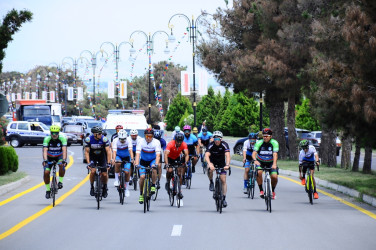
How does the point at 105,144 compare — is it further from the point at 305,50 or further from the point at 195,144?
the point at 305,50

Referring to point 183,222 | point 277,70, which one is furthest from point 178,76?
point 183,222

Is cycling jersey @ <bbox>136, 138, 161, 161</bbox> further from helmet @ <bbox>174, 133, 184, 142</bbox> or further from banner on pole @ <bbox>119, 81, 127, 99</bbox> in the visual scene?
banner on pole @ <bbox>119, 81, 127, 99</bbox>

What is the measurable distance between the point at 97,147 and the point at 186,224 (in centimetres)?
443

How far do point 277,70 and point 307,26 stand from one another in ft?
9.52

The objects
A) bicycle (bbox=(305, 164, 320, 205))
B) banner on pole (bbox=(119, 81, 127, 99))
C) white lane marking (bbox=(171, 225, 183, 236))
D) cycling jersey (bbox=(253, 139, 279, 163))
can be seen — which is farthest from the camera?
banner on pole (bbox=(119, 81, 127, 99))

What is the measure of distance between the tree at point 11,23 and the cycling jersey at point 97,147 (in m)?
5.26

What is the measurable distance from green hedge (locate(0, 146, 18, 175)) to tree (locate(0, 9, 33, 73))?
18.6ft

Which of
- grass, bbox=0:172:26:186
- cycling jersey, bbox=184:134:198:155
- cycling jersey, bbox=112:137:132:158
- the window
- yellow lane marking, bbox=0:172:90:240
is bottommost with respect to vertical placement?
the window

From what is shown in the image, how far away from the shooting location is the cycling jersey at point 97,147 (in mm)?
17359

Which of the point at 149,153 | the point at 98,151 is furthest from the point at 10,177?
the point at 149,153

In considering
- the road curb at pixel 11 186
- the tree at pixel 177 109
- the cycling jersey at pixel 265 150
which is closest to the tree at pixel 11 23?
the road curb at pixel 11 186

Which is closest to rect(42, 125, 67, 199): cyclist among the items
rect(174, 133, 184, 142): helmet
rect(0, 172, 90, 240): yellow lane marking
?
rect(0, 172, 90, 240): yellow lane marking

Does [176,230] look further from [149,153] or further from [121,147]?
[121,147]

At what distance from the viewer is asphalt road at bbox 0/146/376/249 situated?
11234 mm
